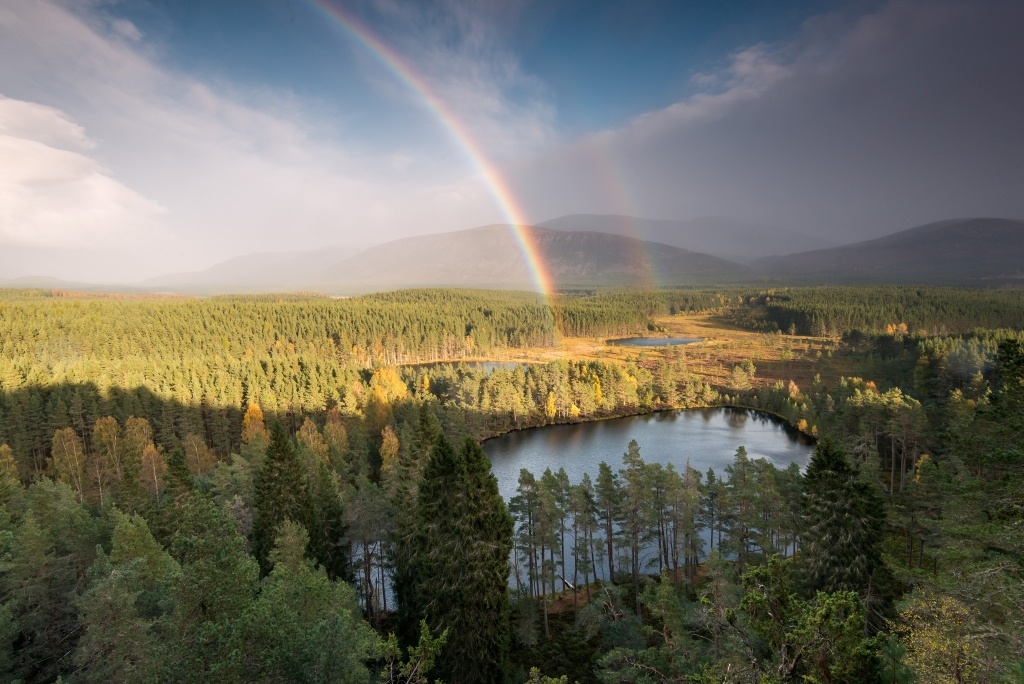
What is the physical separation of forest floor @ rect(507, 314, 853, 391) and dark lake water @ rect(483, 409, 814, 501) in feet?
62.8

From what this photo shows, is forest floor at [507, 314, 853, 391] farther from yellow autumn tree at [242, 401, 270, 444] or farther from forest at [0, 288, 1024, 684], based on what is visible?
yellow autumn tree at [242, 401, 270, 444]

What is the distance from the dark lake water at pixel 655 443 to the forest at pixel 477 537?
4254mm

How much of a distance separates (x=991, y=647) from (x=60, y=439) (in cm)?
7361

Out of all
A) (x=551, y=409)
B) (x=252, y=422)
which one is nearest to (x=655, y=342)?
(x=551, y=409)

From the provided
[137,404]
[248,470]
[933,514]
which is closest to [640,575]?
[933,514]

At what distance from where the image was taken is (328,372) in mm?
87688

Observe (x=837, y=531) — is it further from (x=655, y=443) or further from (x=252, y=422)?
(x=252, y=422)

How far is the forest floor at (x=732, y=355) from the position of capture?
120375 millimetres

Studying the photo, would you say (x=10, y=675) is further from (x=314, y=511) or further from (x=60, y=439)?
(x=60, y=439)

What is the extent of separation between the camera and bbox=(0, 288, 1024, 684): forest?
39.5 ft

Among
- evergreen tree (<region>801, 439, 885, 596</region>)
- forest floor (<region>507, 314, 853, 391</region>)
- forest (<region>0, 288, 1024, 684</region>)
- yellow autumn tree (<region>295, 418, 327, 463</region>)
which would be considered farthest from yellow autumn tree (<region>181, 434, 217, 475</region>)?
forest floor (<region>507, 314, 853, 391</region>)

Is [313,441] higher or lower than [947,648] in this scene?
lower

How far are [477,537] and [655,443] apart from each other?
203 feet

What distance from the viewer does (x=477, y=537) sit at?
25.2m
